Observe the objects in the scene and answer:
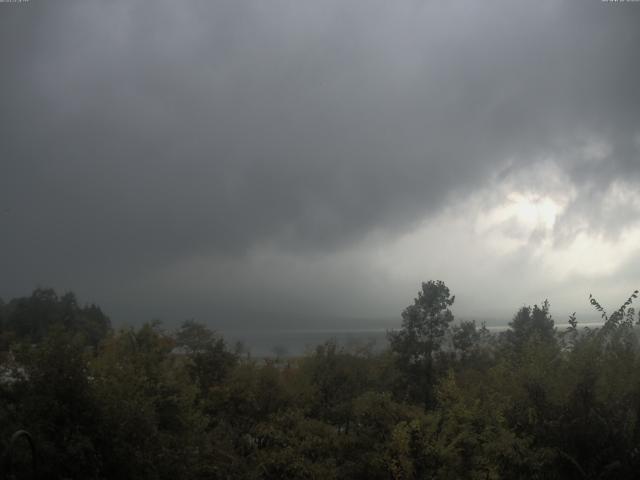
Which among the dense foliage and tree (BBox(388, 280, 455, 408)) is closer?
the dense foliage

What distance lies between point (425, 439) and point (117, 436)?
13.4m

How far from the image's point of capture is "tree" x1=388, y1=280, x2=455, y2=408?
→ 46.2 meters

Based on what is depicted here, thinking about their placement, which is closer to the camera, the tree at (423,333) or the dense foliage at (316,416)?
the dense foliage at (316,416)

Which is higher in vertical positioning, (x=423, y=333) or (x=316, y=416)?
(x=423, y=333)

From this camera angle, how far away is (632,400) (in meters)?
16.8

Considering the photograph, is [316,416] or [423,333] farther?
[423,333]

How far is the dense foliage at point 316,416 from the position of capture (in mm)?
16406

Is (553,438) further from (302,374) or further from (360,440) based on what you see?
(302,374)

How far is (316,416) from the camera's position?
38.0 meters

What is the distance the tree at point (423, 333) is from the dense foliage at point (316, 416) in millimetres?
6276

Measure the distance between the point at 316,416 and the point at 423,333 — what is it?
1403 cm

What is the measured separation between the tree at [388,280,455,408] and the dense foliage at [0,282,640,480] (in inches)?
247

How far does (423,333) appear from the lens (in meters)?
47.4

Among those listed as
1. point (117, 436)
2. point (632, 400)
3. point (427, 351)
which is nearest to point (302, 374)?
point (427, 351)
